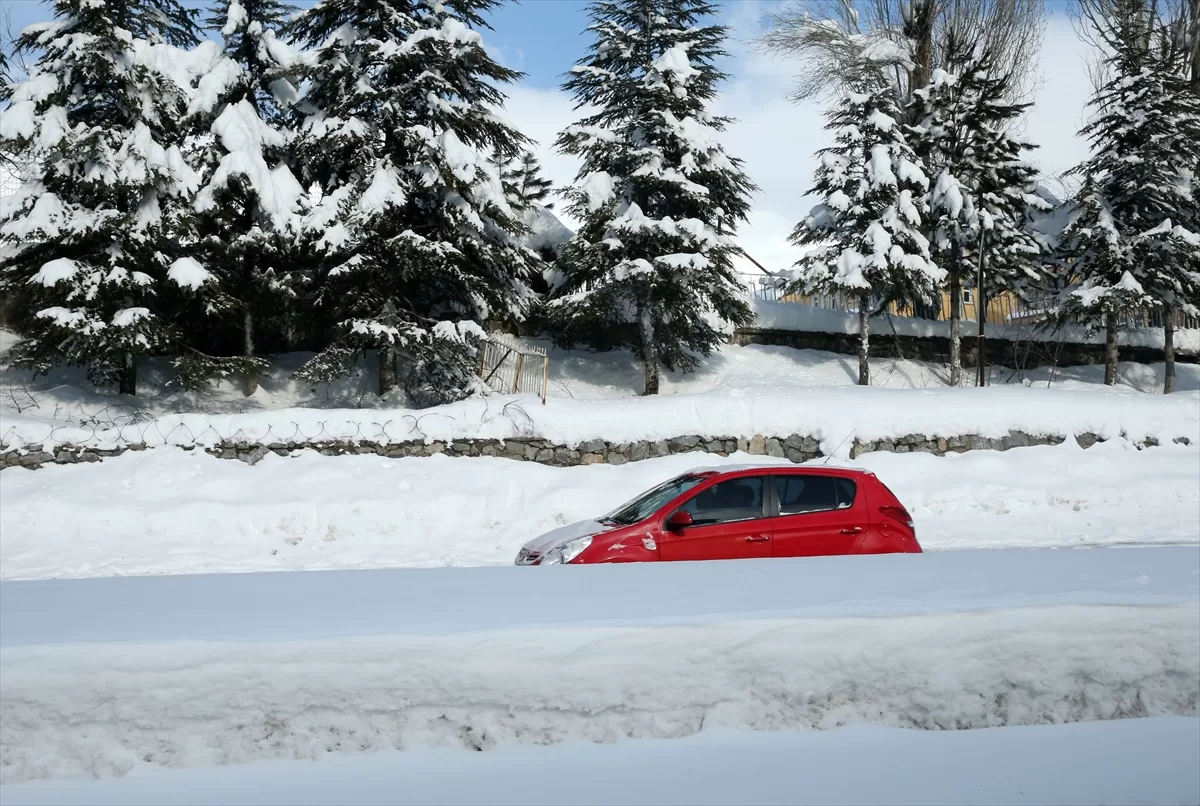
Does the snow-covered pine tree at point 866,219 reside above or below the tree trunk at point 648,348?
above

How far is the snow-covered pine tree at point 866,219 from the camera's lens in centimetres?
2416

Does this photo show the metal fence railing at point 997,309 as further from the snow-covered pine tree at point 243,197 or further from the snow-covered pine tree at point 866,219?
the snow-covered pine tree at point 243,197

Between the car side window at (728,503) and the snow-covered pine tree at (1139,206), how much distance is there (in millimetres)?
20698

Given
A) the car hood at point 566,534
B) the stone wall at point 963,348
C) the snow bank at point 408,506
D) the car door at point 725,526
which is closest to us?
the car door at point 725,526

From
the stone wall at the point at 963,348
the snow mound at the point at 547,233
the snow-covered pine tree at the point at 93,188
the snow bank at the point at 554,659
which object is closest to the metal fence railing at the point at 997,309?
the stone wall at the point at 963,348

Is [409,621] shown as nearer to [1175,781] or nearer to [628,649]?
[628,649]

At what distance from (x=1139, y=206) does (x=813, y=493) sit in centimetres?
2296

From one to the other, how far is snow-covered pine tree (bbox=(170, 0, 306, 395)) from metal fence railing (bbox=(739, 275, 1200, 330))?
44.8ft

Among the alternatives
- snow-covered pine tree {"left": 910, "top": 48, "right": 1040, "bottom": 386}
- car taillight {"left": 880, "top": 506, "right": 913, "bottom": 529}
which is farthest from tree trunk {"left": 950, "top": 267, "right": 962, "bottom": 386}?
car taillight {"left": 880, "top": 506, "right": 913, "bottom": 529}

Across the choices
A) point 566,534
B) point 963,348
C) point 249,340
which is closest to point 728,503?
point 566,534

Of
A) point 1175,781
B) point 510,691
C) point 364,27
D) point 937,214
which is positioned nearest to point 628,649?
point 510,691

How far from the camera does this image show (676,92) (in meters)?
21.9

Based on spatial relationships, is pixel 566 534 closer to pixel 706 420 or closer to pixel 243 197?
pixel 706 420

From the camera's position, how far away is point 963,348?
2927cm
